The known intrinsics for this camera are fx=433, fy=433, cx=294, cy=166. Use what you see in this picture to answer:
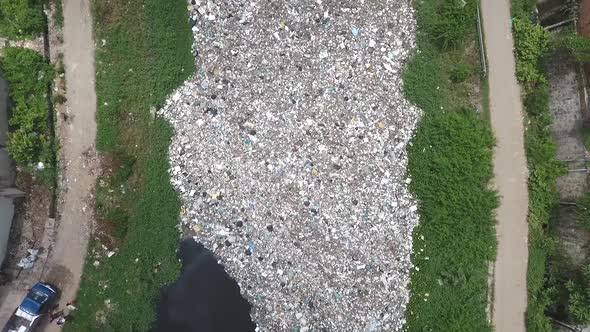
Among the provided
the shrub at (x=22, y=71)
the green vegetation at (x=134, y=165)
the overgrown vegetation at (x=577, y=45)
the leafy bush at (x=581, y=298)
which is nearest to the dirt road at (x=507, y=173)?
the leafy bush at (x=581, y=298)

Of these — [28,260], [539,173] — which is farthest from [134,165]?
[539,173]

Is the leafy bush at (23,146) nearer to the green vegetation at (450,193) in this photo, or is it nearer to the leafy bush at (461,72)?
the green vegetation at (450,193)

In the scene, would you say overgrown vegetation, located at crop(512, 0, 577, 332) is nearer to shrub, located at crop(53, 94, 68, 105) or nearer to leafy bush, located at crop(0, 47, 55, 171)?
shrub, located at crop(53, 94, 68, 105)

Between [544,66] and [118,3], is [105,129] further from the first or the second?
[544,66]

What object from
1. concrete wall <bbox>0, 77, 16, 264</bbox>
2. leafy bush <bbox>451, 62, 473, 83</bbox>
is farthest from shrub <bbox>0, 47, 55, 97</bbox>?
leafy bush <bbox>451, 62, 473, 83</bbox>

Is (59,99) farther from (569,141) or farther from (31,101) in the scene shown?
(569,141)

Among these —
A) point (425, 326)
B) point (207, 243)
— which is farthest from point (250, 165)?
point (425, 326)
